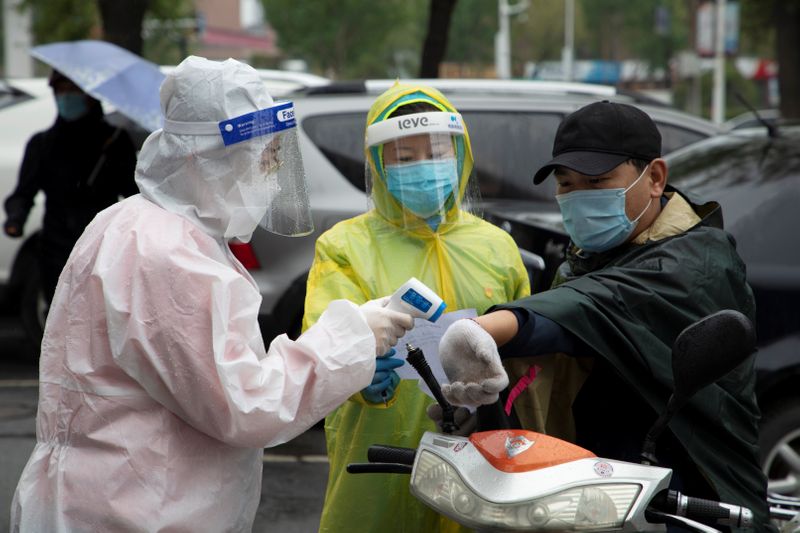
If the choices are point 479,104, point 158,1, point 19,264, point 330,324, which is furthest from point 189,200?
point 158,1

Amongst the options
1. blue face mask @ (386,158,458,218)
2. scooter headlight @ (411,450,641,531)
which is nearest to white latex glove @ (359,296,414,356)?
scooter headlight @ (411,450,641,531)

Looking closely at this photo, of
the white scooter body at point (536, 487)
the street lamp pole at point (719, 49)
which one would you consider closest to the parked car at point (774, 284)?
the white scooter body at point (536, 487)

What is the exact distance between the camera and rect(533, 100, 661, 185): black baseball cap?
101 inches

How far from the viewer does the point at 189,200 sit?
240cm

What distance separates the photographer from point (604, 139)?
2566 millimetres

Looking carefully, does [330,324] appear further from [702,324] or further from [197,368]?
[702,324]

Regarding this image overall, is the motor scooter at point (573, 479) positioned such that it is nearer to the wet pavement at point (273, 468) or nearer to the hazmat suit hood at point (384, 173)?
the hazmat suit hood at point (384, 173)

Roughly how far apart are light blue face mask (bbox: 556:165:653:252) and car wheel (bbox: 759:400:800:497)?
242 centimetres

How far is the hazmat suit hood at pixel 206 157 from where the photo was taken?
93.6 inches

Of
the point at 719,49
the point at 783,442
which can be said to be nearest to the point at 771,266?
the point at 783,442

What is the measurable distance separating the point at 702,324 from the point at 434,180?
3.80 ft

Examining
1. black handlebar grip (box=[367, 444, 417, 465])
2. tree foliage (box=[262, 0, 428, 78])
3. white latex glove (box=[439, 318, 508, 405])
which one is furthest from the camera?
tree foliage (box=[262, 0, 428, 78])

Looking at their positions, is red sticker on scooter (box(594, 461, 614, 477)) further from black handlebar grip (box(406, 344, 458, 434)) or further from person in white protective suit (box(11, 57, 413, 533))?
person in white protective suit (box(11, 57, 413, 533))

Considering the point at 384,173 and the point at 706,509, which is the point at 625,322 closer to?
the point at 706,509
